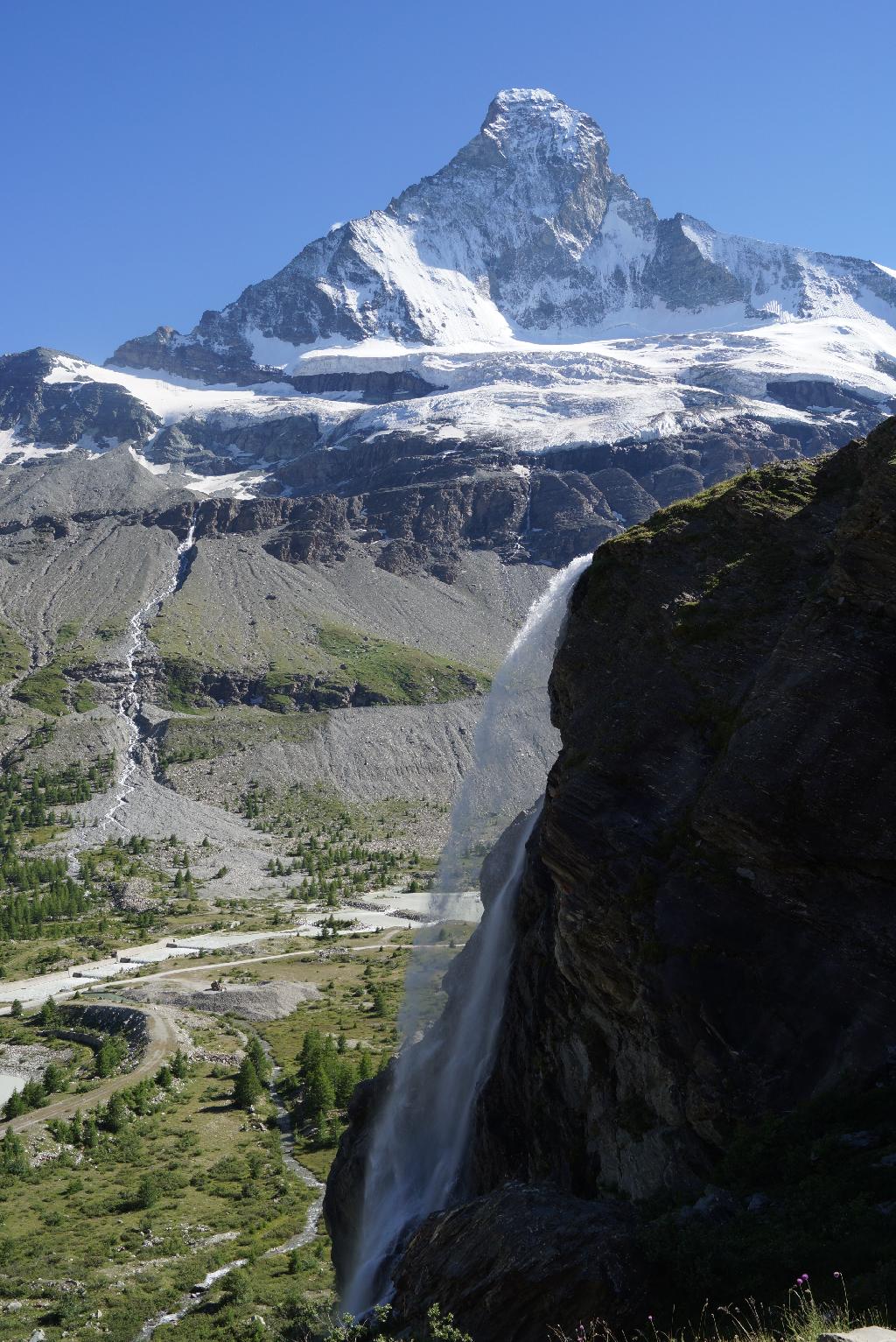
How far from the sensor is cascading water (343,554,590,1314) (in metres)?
27.5

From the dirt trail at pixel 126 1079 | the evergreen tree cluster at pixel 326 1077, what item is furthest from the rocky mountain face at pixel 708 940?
the dirt trail at pixel 126 1079

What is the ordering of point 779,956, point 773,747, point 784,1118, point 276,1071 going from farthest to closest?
1. point 276,1071
2. point 773,747
3. point 779,956
4. point 784,1118

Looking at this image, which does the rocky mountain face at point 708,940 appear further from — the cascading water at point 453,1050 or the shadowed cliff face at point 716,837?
the cascading water at point 453,1050

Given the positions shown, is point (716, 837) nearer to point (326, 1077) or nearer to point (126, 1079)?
point (326, 1077)

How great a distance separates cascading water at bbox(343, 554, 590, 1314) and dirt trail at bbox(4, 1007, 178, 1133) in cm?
3790

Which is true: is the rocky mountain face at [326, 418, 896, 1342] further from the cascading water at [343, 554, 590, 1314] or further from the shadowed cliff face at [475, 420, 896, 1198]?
the cascading water at [343, 554, 590, 1314]

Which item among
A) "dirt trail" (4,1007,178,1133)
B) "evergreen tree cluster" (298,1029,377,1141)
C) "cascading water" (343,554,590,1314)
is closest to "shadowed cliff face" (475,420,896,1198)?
"cascading water" (343,554,590,1314)

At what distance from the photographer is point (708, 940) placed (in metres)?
18.1

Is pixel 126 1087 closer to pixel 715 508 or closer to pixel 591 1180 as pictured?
pixel 591 1180

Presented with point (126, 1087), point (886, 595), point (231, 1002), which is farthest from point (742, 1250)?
point (231, 1002)

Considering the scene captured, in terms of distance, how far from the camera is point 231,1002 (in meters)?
88.8

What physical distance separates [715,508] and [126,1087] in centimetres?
5799

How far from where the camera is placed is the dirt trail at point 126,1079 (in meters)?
61.0

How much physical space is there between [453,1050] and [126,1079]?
47530mm
